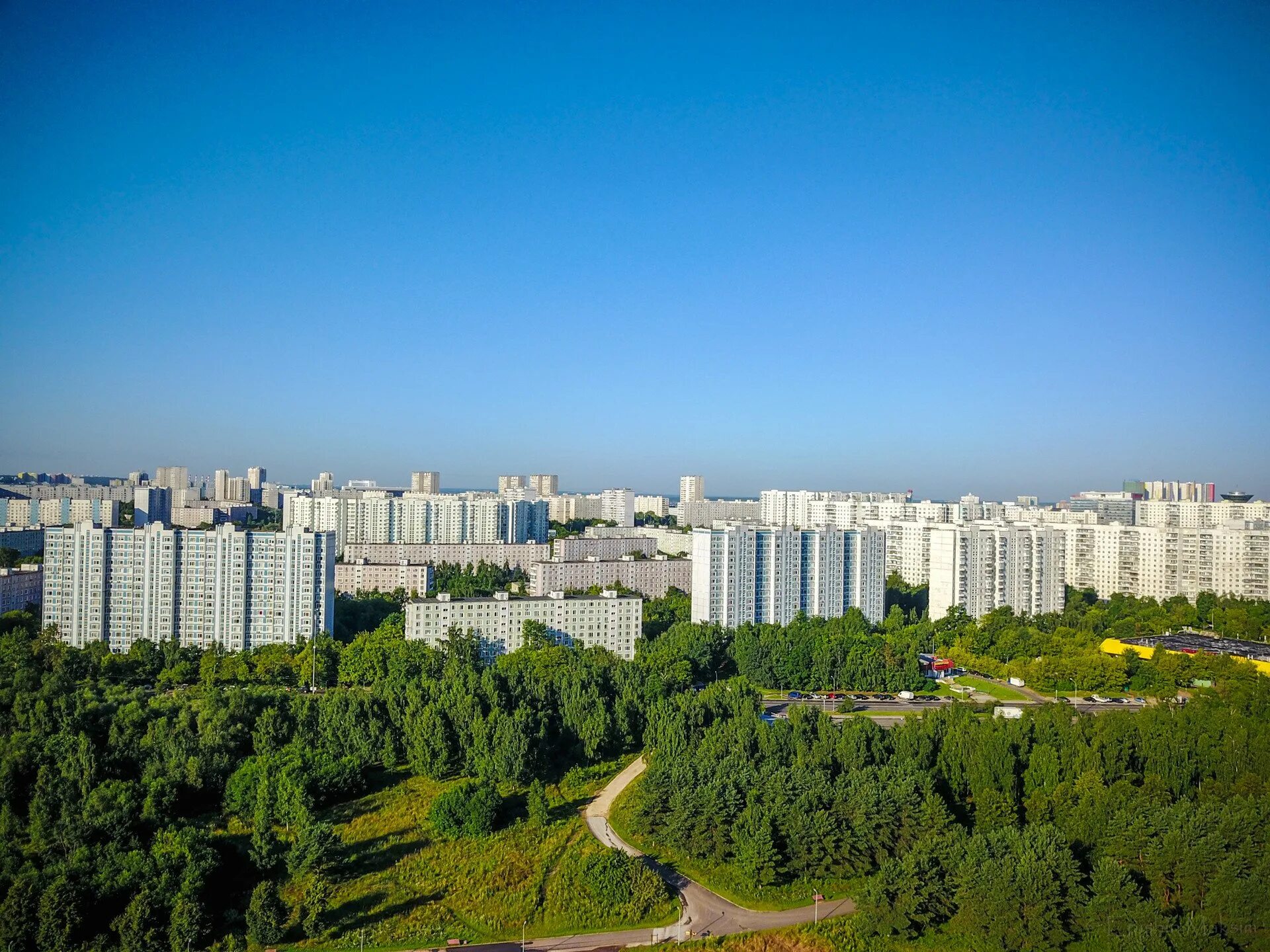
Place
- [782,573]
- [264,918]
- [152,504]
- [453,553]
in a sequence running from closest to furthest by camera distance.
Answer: [264,918] < [782,573] < [453,553] < [152,504]

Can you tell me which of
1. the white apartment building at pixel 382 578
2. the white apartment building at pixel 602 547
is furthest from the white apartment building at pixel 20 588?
the white apartment building at pixel 602 547

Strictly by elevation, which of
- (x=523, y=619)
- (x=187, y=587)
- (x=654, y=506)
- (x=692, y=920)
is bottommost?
(x=692, y=920)

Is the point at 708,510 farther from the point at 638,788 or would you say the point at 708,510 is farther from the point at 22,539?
the point at 638,788

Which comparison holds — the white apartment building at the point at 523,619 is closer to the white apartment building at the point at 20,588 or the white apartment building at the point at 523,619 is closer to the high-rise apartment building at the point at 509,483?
the white apartment building at the point at 20,588

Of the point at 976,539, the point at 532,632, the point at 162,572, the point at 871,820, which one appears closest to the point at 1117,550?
the point at 976,539

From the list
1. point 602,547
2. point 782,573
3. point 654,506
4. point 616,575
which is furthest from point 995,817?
point 654,506

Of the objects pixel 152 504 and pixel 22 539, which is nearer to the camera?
pixel 22 539

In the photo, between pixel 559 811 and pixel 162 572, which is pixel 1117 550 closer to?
pixel 559 811
